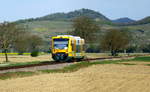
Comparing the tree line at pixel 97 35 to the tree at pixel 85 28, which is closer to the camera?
the tree at pixel 85 28

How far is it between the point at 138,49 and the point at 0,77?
402ft

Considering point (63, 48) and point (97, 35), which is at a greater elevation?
point (97, 35)

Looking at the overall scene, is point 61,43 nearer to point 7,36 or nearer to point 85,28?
point 7,36

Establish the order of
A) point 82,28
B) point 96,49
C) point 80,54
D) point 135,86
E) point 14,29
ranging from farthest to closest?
point 96,49 → point 82,28 → point 14,29 → point 80,54 → point 135,86

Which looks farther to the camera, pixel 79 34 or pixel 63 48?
pixel 79 34

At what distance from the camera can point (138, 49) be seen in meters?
140

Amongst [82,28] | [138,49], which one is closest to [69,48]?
[82,28]

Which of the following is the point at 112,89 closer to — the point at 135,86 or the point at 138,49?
the point at 135,86

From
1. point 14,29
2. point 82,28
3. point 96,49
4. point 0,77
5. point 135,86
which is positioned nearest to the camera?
point 135,86

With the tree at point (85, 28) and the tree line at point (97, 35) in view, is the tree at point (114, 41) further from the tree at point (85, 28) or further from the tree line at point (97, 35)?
the tree at point (85, 28)

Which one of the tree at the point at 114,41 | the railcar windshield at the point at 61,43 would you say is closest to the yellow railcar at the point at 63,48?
the railcar windshield at the point at 61,43

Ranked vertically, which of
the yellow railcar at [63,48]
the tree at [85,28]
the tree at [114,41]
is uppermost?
the tree at [85,28]

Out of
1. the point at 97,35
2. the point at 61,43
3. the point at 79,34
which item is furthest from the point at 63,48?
the point at 97,35

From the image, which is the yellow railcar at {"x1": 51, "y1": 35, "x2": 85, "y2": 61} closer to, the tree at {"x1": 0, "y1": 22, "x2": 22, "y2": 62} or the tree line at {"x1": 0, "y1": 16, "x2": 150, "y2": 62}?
the tree line at {"x1": 0, "y1": 16, "x2": 150, "y2": 62}
